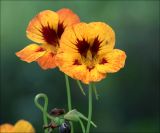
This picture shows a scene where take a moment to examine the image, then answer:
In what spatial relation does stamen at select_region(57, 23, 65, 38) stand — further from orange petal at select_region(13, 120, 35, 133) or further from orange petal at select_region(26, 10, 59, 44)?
orange petal at select_region(13, 120, 35, 133)

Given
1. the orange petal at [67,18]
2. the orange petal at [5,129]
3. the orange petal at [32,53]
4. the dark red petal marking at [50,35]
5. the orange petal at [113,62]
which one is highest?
the orange petal at [67,18]

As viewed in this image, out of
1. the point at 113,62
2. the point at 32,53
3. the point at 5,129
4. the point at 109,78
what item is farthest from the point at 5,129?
the point at 109,78

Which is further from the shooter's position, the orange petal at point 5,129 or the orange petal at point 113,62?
the orange petal at point 5,129

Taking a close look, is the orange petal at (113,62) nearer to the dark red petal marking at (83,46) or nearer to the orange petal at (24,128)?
the dark red petal marking at (83,46)

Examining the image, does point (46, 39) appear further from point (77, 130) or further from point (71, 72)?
point (77, 130)

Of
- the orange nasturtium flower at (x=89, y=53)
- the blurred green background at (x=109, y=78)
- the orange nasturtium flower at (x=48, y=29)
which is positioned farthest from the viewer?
the blurred green background at (x=109, y=78)

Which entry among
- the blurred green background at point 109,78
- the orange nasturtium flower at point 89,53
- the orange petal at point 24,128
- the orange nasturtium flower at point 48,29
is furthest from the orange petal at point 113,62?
the blurred green background at point 109,78

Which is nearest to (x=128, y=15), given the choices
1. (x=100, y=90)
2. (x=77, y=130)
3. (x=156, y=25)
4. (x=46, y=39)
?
(x=156, y=25)

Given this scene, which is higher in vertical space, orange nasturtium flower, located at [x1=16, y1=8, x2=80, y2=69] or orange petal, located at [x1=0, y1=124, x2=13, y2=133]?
orange nasturtium flower, located at [x1=16, y1=8, x2=80, y2=69]

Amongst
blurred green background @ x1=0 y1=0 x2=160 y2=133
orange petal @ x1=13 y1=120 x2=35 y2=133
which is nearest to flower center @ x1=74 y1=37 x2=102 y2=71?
orange petal @ x1=13 y1=120 x2=35 y2=133
